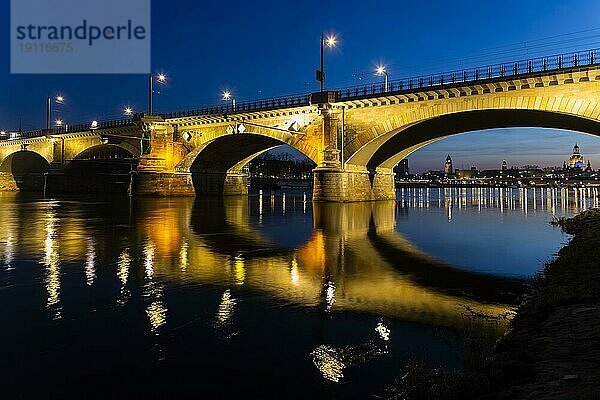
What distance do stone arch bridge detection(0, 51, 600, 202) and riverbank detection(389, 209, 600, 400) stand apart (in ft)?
100

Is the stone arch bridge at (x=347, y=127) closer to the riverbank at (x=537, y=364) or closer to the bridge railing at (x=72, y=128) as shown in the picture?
the bridge railing at (x=72, y=128)

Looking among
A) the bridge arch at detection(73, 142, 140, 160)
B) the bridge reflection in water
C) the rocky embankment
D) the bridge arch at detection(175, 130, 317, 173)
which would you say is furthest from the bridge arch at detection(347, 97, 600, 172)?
the bridge arch at detection(73, 142, 140, 160)

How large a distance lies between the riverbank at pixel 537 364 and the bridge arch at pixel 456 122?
3012 cm

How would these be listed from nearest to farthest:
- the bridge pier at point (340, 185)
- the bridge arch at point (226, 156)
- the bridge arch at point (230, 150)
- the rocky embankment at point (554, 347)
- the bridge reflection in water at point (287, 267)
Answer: the rocky embankment at point (554, 347)
the bridge reflection in water at point (287, 267)
the bridge pier at point (340, 185)
the bridge arch at point (226, 156)
the bridge arch at point (230, 150)

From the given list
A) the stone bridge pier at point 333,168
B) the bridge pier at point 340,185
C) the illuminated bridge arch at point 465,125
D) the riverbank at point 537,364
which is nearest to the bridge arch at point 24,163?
the bridge pier at point 340,185

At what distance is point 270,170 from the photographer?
520ft

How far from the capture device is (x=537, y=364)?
5.07 metres

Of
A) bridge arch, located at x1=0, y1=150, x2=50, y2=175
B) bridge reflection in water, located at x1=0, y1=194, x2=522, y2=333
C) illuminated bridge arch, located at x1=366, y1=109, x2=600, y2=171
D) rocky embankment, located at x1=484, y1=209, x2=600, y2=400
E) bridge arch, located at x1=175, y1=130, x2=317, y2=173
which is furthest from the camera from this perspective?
bridge arch, located at x1=0, y1=150, x2=50, y2=175

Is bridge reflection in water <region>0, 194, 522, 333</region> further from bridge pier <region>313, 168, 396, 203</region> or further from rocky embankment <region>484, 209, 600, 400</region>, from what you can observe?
bridge pier <region>313, 168, 396, 203</region>

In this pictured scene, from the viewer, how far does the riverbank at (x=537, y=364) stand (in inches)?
171

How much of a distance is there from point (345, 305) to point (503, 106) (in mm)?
32628

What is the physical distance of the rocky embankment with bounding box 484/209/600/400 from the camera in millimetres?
4344

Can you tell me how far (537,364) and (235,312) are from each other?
503 centimetres

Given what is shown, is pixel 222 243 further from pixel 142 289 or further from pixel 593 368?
pixel 593 368
